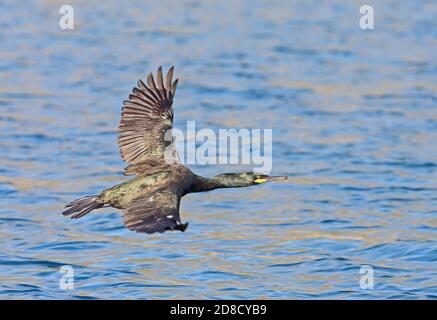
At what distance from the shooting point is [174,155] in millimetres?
10656

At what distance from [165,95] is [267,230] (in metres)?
2.30

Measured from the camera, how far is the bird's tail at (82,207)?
9820 mm

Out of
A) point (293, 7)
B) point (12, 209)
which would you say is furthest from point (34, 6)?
point (12, 209)

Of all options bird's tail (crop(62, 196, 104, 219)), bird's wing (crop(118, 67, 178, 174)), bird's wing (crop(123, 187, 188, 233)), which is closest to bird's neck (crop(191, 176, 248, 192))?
bird's wing (crop(118, 67, 178, 174))

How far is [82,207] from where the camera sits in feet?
32.6

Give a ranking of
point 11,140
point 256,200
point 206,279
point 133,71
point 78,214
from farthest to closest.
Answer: point 133,71 → point 11,140 → point 256,200 → point 206,279 → point 78,214

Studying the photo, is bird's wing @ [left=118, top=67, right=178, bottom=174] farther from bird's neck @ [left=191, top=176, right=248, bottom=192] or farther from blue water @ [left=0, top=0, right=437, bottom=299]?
blue water @ [left=0, top=0, right=437, bottom=299]

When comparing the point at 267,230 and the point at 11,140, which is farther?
the point at 11,140

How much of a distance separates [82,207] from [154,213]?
109 centimetres

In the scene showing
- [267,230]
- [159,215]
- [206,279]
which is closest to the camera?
[159,215]

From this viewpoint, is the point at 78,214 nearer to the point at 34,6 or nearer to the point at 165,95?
the point at 165,95

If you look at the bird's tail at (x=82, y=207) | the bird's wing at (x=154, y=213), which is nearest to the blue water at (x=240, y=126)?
the bird's tail at (x=82, y=207)

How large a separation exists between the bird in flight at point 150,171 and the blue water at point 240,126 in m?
0.86
